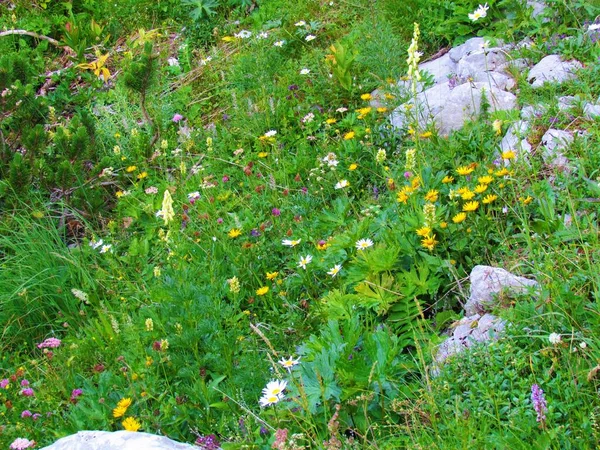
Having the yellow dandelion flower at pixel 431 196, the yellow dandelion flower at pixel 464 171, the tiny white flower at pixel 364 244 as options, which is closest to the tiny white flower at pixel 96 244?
the tiny white flower at pixel 364 244

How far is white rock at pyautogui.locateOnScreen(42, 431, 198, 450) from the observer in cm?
243

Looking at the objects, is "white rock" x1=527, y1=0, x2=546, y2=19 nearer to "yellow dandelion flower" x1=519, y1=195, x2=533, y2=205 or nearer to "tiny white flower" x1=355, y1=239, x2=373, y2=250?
"yellow dandelion flower" x1=519, y1=195, x2=533, y2=205

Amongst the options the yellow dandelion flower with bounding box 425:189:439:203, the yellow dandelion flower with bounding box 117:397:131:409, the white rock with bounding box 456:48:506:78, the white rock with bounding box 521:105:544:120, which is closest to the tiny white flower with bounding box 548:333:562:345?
the yellow dandelion flower with bounding box 425:189:439:203

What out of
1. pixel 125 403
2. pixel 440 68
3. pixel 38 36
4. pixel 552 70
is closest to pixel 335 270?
pixel 125 403

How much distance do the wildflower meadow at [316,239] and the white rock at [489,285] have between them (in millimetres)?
31

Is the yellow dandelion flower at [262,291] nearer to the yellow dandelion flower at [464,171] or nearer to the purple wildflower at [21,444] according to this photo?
the yellow dandelion flower at [464,171]

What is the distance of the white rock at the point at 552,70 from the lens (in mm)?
4559

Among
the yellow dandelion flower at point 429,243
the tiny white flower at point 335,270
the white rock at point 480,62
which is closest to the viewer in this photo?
the yellow dandelion flower at point 429,243

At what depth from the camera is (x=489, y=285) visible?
9.93ft

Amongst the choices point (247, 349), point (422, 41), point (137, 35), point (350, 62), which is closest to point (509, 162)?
point (247, 349)

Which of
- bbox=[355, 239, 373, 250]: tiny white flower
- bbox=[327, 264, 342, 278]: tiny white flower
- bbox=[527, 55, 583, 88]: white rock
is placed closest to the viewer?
bbox=[355, 239, 373, 250]: tiny white flower

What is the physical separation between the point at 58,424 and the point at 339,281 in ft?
4.91

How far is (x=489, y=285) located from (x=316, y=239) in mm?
1297

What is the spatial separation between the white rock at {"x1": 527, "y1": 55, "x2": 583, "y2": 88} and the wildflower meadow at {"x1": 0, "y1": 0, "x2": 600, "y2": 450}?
70 mm
